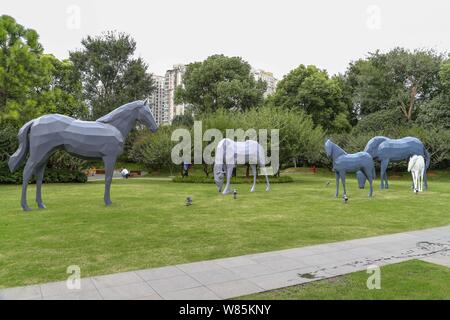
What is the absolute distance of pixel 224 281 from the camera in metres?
4.41

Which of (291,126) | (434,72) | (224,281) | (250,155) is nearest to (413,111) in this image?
(434,72)

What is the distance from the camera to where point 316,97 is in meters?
39.1

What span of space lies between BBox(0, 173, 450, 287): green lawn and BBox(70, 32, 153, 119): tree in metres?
32.5

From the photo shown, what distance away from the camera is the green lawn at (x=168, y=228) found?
5.28 m

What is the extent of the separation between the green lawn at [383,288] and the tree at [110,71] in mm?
40278

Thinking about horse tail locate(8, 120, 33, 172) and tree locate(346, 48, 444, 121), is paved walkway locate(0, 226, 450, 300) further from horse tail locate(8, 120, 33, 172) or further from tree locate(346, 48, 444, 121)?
tree locate(346, 48, 444, 121)

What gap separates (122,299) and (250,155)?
12.7 meters

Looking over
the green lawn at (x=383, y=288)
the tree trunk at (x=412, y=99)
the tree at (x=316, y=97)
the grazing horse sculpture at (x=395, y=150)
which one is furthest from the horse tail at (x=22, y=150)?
the tree trunk at (x=412, y=99)

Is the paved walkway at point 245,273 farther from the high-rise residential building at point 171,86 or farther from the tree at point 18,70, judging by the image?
the high-rise residential building at point 171,86

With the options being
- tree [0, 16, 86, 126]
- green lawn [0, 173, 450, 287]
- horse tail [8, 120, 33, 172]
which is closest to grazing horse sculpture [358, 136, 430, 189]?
green lawn [0, 173, 450, 287]

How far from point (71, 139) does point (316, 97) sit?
33261mm

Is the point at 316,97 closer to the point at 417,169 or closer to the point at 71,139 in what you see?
the point at 417,169

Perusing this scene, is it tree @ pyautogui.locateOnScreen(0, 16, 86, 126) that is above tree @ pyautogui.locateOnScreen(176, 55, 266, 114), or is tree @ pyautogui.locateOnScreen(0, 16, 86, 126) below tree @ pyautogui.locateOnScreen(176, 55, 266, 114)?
below

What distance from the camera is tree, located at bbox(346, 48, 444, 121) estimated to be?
1388 inches
